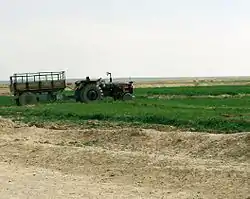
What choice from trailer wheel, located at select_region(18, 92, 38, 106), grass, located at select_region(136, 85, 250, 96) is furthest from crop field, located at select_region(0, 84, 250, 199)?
grass, located at select_region(136, 85, 250, 96)

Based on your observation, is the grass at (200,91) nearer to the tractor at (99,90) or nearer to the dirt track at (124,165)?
the tractor at (99,90)

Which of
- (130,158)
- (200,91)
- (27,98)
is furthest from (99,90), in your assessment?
(130,158)

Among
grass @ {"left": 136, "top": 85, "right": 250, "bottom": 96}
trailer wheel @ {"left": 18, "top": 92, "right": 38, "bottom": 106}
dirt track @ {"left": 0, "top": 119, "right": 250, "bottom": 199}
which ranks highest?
trailer wheel @ {"left": 18, "top": 92, "right": 38, "bottom": 106}

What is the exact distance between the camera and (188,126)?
72.3ft

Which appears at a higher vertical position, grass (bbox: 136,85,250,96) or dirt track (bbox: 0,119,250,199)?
dirt track (bbox: 0,119,250,199)

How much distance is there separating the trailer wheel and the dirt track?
20694 millimetres

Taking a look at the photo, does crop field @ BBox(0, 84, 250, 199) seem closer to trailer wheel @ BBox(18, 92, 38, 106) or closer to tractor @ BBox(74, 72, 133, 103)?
tractor @ BBox(74, 72, 133, 103)

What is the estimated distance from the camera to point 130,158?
15.7 metres

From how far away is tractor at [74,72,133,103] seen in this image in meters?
41.3

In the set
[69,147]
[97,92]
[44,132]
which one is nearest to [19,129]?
[44,132]

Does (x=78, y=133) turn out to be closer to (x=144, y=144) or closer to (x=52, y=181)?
(x=144, y=144)

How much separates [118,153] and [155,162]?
1.83 meters

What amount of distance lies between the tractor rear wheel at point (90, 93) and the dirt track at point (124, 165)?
19360 mm

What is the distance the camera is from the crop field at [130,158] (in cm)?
1229
